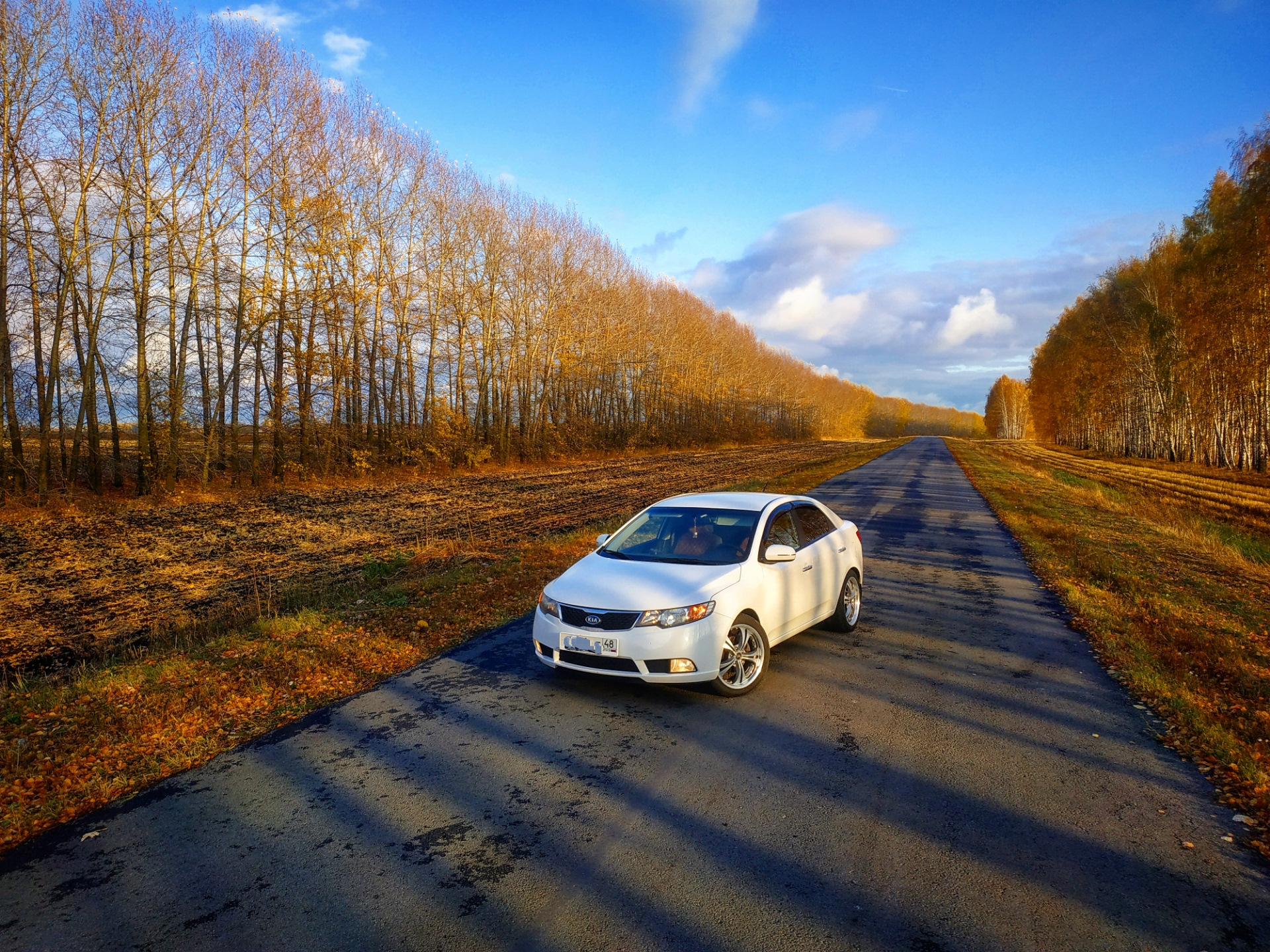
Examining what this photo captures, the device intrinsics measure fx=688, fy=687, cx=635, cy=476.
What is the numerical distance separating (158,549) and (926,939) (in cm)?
1573

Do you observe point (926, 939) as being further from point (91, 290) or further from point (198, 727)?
point (91, 290)

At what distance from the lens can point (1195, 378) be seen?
1415 inches

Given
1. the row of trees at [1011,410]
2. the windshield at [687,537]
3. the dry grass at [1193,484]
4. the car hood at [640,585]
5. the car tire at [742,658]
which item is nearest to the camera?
the car hood at [640,585]

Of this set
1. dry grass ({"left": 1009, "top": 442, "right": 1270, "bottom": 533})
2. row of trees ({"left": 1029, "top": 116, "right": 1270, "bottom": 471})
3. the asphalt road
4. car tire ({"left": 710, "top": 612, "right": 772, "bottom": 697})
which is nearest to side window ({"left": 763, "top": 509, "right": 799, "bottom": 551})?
car tire ({"left": 710, "top": 612, "right": 772, "bottom": 697})

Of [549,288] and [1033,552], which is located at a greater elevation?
[549,288]

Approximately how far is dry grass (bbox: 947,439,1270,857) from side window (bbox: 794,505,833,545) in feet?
9.63

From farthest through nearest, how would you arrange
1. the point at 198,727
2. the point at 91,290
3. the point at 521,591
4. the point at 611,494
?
1. the point at 611,494
2. the point at 91,290
3. the point at 521,591
4. the point at 198,727

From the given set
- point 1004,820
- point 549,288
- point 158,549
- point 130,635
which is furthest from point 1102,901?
point 549,288

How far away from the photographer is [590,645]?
18.2ft

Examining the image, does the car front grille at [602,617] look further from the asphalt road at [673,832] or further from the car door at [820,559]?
the car door at [820,559]

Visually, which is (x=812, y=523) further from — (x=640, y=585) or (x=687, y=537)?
(x=640, y=585)

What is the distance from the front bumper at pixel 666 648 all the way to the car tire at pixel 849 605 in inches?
98.7

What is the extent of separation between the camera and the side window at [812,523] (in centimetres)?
729

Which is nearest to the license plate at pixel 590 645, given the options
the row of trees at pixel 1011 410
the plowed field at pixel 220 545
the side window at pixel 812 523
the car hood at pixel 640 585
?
the car hood at pixel 640 585
